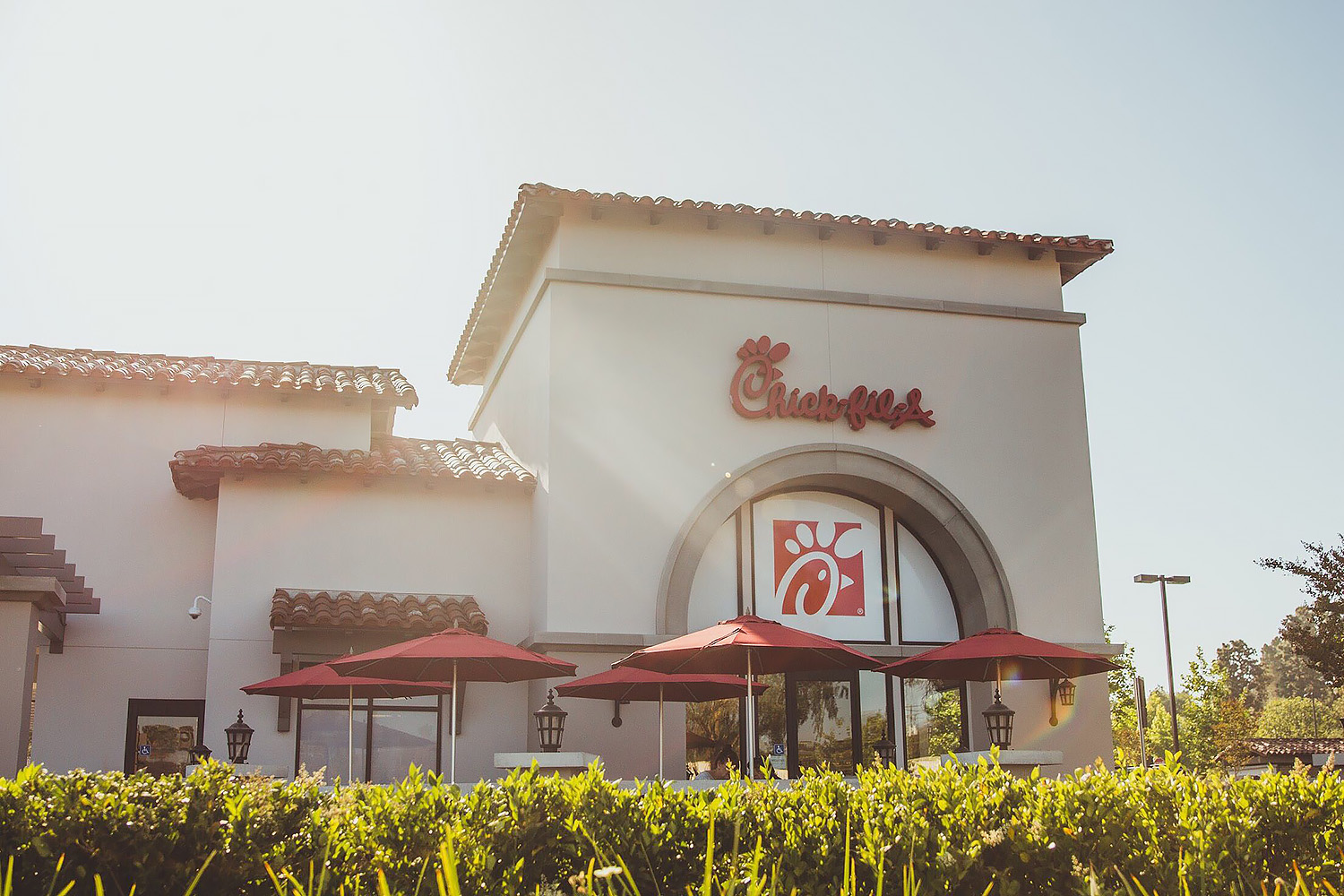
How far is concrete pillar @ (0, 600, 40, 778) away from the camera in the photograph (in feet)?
43.3

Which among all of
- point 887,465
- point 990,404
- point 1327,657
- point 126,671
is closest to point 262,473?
point 126,671

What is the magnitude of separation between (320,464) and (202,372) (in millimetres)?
3665

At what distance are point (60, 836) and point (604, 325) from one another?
1335 centimetres

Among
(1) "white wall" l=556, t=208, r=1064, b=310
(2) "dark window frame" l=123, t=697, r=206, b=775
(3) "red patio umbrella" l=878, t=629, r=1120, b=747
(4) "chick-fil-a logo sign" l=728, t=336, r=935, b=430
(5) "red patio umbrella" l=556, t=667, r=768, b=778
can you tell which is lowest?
(2) "dark window frame" l=123, t=697, r=206, b=775

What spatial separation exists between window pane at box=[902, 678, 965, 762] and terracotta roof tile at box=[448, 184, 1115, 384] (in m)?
7.00

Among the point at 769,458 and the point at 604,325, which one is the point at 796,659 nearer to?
the point at 769,458

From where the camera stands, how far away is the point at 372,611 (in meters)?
17.0

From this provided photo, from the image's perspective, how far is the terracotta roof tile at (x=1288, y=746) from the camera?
4203 cm

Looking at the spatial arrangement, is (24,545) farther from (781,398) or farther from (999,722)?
(999,722)

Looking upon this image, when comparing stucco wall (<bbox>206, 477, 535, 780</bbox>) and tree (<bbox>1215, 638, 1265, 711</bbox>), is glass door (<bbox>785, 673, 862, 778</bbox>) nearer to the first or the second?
stucco wall (<bbox>206, 477, 535, 780</bbox>)

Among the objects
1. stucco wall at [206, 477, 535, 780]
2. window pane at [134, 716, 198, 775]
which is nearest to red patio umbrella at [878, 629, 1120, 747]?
stucco wall at [206, 477, 535, 780]

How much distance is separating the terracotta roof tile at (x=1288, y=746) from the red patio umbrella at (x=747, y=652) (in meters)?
31.8

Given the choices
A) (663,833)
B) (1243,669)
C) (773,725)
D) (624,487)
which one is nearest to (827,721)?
(773,725)

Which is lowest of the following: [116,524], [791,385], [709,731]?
[709,731]
